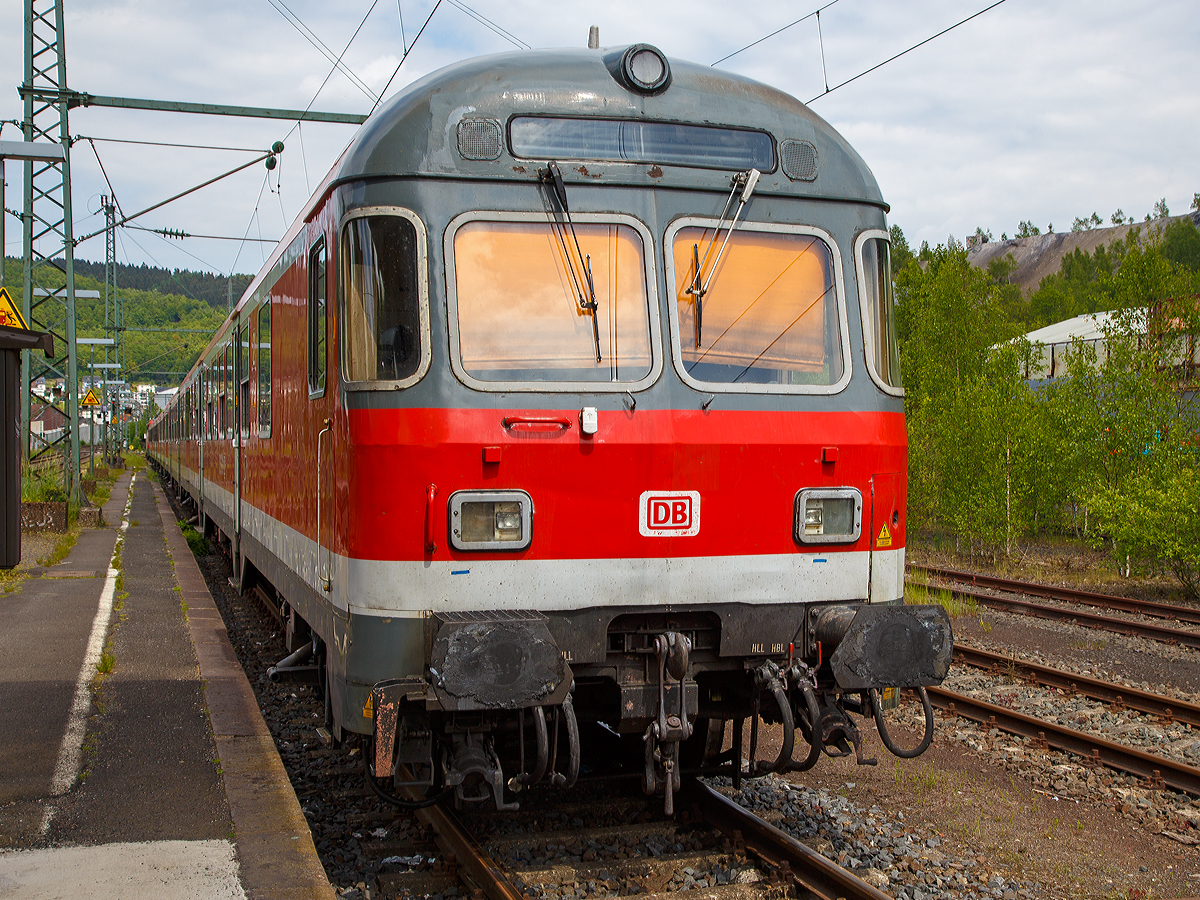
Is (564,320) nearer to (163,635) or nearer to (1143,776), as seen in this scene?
(1143,776)

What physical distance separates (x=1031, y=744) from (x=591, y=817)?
360 centimetres

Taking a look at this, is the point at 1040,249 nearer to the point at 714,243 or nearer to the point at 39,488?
the point at 39,488

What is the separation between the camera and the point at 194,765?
19.7 feet

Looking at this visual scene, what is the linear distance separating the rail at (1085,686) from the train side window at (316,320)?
676cm

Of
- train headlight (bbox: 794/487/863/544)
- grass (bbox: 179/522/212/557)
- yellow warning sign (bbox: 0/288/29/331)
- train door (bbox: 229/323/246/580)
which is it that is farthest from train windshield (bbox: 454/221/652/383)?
grass (bbox: 179/522/212/557)

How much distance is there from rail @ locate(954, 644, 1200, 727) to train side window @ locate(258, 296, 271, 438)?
6662 millimetres

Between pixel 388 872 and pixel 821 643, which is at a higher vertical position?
pixel 821 643

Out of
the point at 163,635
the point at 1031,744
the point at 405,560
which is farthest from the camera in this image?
the point at 163,635

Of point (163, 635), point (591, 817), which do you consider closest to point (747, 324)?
point (591, 817)


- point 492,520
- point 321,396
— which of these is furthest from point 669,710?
point 321,396

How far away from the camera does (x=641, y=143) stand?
4922 millimetres

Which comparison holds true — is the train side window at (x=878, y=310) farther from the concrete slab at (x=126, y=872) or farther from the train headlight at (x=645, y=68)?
the concrete slab at (x=126, y=872)

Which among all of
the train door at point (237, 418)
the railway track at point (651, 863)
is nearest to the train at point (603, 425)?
the railway track at point (651, 863)

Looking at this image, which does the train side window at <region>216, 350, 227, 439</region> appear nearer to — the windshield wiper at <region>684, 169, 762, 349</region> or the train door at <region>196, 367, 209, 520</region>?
the train door at <region>196, 367, 209, 520</region>
